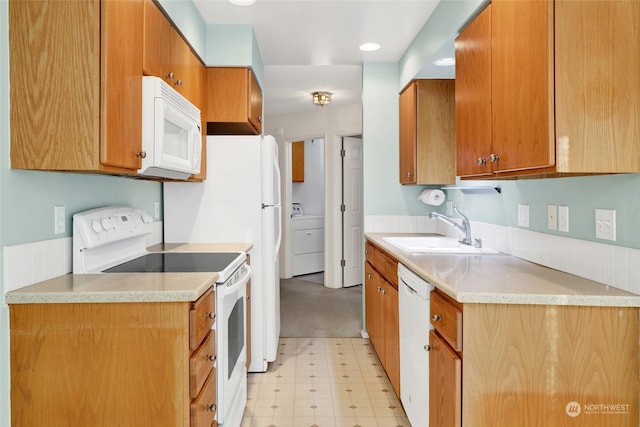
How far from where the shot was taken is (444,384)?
160cm

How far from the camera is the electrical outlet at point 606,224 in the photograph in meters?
1.54

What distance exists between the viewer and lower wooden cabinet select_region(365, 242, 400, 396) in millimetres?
2514

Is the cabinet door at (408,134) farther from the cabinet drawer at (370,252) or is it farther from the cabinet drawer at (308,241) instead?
the cabinet drawer at (308,241)

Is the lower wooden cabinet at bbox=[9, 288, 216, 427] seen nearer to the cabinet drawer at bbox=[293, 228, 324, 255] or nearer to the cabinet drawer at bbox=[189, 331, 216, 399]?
the cabinet drawer at bbox=[189, 331, 216, 399]

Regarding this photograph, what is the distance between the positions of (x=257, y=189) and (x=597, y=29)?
2005 millimetres

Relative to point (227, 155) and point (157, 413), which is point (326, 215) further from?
point (157, 413)

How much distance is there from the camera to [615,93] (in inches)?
55.2

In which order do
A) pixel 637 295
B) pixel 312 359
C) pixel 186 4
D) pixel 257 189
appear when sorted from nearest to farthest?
1. pixel 637 295
2. pixel 186 4
3. pixel 257 189
4. pixel 312 359

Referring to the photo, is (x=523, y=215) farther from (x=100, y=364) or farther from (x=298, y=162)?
(x=298, y=162)

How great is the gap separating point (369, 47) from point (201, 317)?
256 cm

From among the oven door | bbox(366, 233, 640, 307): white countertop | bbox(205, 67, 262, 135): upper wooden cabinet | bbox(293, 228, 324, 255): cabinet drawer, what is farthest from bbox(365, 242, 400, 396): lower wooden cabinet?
bbox(293, 228, 324, 255): cabinet drawer

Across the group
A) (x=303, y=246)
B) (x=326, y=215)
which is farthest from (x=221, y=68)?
(x=303, y=246)

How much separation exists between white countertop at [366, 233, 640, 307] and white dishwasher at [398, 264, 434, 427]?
0.08m

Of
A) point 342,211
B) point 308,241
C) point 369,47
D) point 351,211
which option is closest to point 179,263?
point 369,47
